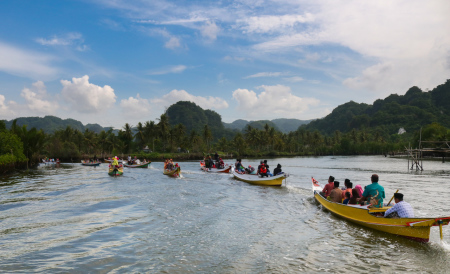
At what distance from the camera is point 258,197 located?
20.9 meters

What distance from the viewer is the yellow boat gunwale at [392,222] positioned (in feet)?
31.4

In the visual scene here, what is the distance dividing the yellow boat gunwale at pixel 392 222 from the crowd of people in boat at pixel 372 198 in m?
0.28

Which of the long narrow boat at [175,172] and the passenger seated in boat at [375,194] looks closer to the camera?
the passenger seated in boat at [375,194]

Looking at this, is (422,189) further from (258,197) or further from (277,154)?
(277,154)

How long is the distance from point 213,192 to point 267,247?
1380cm

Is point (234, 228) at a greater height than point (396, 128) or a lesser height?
lesser

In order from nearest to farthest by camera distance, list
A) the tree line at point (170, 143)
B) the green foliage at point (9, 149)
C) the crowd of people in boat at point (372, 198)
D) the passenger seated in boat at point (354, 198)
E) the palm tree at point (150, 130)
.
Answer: the crowd of people in boat at point (372, 198) → the passenger seated in boat at point (354, 198) → the green foliage at point (9, 149) → the tree line at point (170, 143) → the palm tree at point (150, 130)

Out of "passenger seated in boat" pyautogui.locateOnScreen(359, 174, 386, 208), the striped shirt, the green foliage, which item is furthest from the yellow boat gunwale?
the green foliage

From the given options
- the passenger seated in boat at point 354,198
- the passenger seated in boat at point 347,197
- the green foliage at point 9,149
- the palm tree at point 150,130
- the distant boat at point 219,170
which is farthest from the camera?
the palm tree at point 150,130

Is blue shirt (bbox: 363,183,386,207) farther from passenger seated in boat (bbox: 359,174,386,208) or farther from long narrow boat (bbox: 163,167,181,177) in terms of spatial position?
long narrow boat (bbox: 163,167,181,177)

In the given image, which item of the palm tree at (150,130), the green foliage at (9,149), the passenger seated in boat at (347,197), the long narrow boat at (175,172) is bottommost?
the long narrow boat at (175,172)

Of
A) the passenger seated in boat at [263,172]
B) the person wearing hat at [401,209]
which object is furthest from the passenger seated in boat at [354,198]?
the passenger seated in boat at [263,172]

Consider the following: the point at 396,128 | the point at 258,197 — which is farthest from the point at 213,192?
the point at 396,128

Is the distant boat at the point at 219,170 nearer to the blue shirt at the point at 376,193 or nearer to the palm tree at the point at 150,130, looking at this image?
the blue shirt at the point at 376,193
